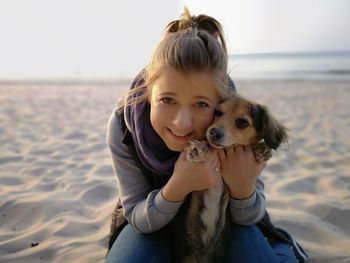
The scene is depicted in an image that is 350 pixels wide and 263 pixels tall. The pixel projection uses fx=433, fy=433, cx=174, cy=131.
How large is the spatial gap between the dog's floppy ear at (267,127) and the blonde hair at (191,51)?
20cm

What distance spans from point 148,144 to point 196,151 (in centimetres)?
33

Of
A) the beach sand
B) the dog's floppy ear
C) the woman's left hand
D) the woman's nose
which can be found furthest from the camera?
the beach sand

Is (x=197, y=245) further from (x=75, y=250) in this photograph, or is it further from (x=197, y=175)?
(x=75, y=250)

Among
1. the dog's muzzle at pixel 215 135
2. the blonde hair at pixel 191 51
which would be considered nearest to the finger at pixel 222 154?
the dog's muzzle at pixel 215 135

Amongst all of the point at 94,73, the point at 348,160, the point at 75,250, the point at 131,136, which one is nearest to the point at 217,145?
the point at 131,136

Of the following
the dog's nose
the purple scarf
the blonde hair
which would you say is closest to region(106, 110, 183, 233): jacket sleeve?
the purple scarf

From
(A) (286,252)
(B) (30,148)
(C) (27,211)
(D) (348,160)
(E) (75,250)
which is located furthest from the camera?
(B) (30,148)

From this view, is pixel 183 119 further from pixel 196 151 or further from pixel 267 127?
pixel 267 127

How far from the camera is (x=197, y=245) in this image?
244cm

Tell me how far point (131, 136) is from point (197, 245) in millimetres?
743

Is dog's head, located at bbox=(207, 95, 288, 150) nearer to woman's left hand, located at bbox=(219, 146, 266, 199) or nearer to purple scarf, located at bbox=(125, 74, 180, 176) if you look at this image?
woman's left hand, located at bbox=(219, 146, 266, 199)

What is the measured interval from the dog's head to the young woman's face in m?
0.08

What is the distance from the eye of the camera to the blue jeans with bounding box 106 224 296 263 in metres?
2.41

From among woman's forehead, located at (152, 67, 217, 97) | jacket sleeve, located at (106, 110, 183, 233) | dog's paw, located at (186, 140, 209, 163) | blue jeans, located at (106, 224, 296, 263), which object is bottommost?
blue jeans, located at (106, 224, 296, 263)
